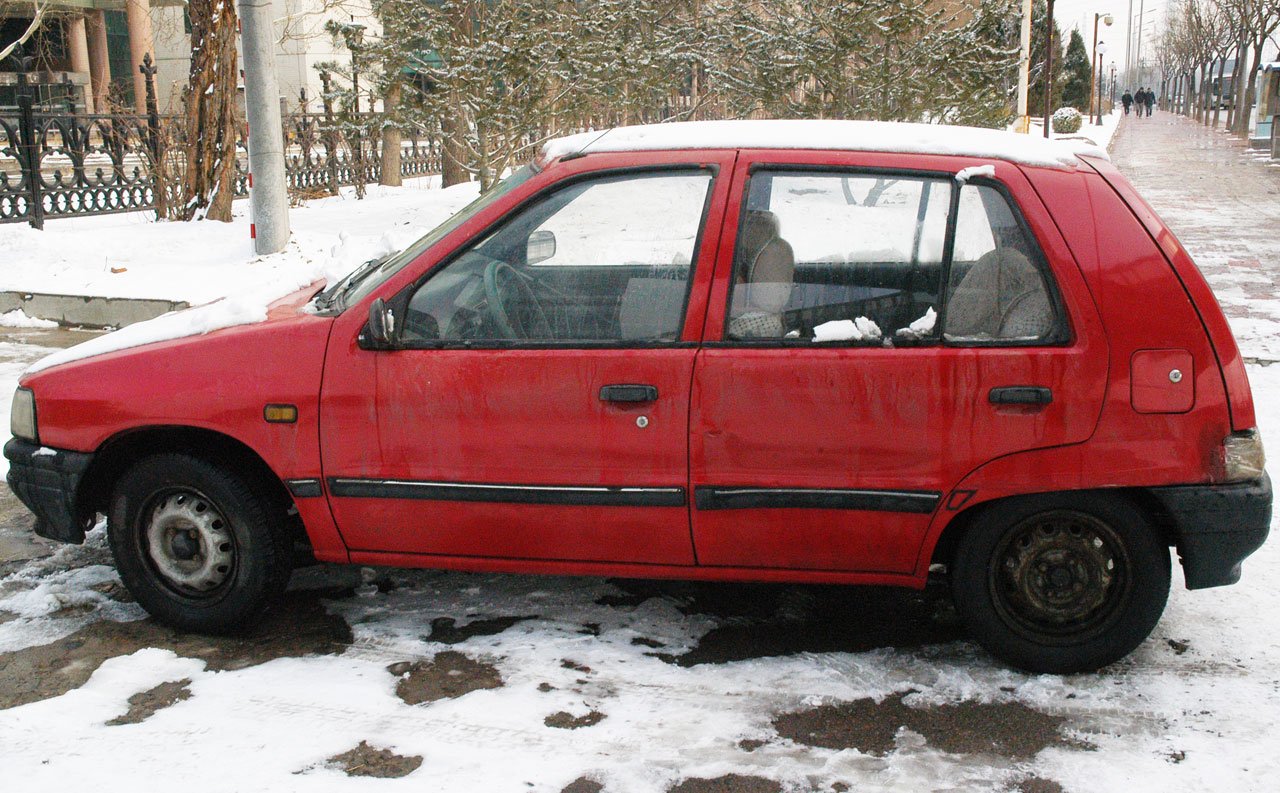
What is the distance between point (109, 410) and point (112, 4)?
47.6 m

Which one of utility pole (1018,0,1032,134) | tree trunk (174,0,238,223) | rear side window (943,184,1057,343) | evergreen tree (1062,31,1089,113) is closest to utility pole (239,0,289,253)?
tree trunk (174,0,238,223)

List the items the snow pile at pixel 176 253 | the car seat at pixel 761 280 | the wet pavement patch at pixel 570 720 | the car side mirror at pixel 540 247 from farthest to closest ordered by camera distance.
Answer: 1. the snow pile at pixel 176 253
2. the car side mirror at pixel 540 247
3. the car seat at pixel 761 280
4. the wet pavement patch at pixel 570 720

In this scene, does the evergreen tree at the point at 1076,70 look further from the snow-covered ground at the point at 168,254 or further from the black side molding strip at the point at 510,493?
the black side molding strip at the point at 510,493

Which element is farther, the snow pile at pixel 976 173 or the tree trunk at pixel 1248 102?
the tree trunk at pixel 1248 102

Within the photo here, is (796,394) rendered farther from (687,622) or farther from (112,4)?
(112,4)

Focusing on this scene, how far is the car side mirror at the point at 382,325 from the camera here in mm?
3762

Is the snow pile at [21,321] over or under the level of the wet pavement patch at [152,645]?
over

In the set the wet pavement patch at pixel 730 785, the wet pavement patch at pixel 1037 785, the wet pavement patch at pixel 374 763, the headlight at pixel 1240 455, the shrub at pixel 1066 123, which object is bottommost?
the wet pavement patch at pixel 1037 785

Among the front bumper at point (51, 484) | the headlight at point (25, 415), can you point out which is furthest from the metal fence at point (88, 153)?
the front bumper at point (51, 484)

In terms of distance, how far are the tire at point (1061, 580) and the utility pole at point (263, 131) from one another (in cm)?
898

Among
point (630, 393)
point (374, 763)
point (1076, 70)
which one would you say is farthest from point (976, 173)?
point (1076, 70)

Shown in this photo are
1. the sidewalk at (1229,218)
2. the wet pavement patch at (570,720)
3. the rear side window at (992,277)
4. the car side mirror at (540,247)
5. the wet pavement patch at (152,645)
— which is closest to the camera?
the wet pavement patch at (570,720)

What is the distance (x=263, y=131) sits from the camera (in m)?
11.0

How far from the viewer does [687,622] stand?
4.20 m
